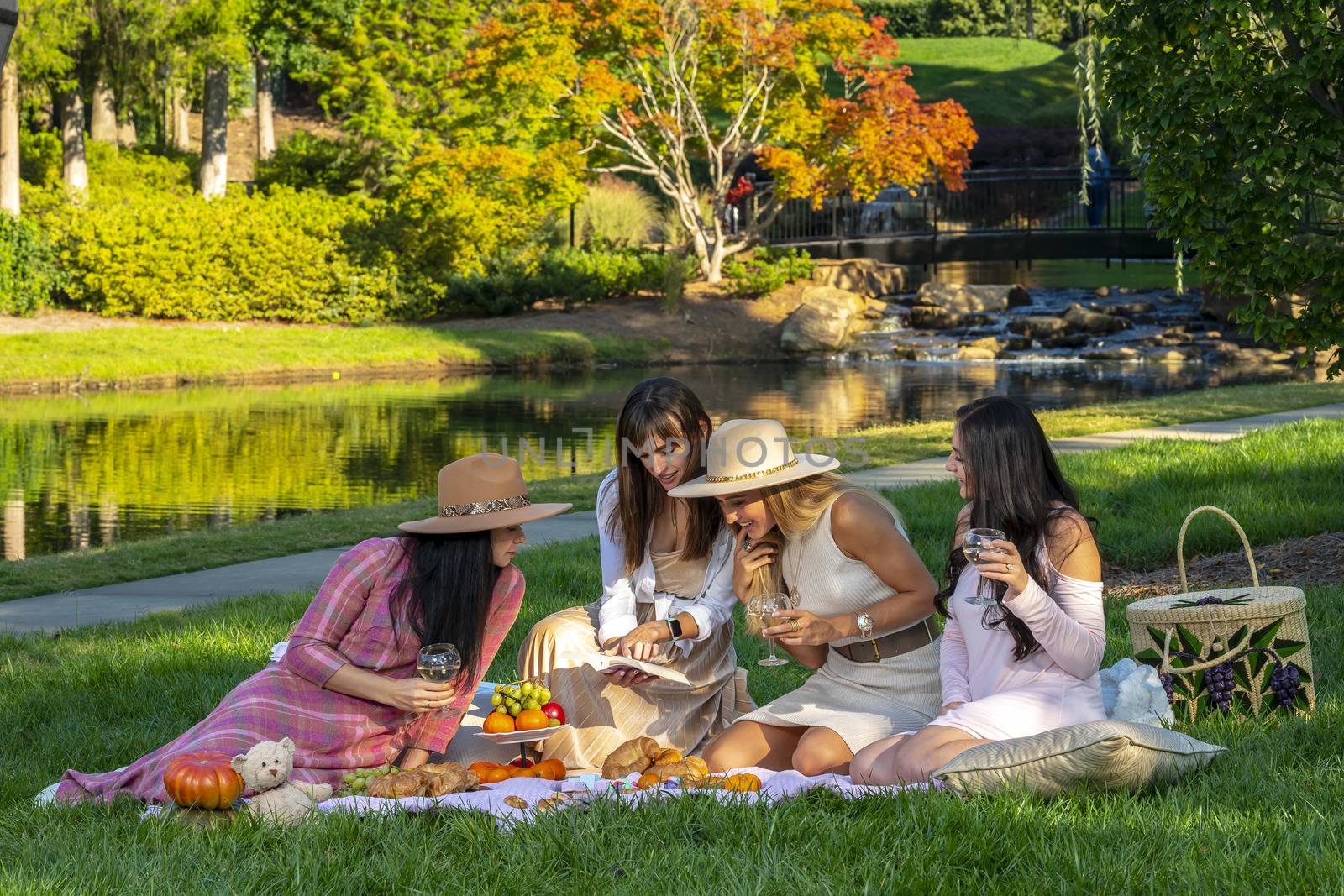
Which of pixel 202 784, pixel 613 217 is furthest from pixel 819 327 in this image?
pixel 202 784

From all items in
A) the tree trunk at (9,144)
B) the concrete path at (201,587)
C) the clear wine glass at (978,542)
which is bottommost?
the concrete path at (201,587)

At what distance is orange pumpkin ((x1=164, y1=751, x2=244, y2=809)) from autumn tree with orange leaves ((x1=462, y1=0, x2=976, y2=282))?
79.9 feet

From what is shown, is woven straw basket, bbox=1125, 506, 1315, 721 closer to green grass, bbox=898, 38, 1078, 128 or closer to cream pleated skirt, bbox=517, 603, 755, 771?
cream pleated skirt, bbox=517, 603, 755, 771

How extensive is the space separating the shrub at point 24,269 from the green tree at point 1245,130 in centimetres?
2288

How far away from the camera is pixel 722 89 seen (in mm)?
29125

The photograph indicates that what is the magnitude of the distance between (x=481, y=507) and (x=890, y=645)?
1.37 meters

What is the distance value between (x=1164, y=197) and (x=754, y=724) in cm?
417

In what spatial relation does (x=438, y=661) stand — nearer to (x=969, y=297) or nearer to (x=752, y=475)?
(x=752, y=475)

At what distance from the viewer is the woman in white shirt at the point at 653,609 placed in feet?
16.2

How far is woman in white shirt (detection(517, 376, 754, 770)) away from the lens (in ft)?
16.2

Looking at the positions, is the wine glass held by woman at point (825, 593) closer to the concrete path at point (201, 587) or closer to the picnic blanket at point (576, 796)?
the picnic blanket at point (576, 796)

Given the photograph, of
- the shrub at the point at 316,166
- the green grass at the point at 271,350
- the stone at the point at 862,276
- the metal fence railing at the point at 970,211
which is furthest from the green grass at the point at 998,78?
the green grass at the point at 271,350

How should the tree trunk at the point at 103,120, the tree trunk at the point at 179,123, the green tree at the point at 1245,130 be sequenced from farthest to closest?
the tree trunk at the point at 179,123, the tree trunk at the point at 103,120, the green tree at the point at 1245,130

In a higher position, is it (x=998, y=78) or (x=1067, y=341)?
(x=998, y=78)
